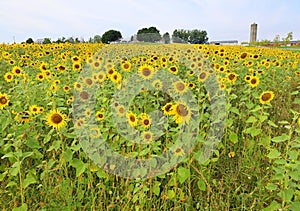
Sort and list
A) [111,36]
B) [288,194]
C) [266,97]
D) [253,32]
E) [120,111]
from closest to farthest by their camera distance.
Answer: [288,194] < [120,111] < [266,97] < [111,36] < [253,32]

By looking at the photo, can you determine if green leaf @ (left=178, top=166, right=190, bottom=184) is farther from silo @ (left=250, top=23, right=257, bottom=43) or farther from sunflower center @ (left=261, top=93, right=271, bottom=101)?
silo @ (left=250, top=23, right=257, bottom=43)

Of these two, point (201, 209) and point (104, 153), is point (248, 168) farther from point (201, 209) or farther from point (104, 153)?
point (104, 153)

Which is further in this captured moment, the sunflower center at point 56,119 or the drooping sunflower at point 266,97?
the drooping sunflower at point 266,97

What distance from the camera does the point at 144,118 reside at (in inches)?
78.2

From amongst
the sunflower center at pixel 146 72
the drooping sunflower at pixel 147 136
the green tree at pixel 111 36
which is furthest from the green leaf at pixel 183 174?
the green tree at pixel 111 36

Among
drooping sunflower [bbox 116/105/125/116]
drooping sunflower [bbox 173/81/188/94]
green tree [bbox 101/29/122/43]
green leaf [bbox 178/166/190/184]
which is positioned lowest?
green leaf [bbox 178/166/190/184]

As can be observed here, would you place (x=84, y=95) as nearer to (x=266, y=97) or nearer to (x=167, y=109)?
(x=167, y=109)

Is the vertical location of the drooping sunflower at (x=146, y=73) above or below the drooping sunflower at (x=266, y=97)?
above

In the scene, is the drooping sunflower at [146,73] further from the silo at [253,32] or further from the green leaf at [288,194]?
the silo at [253,32]

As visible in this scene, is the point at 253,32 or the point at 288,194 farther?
the point at 253,32

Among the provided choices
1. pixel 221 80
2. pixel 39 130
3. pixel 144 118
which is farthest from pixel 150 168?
pixel 221 80

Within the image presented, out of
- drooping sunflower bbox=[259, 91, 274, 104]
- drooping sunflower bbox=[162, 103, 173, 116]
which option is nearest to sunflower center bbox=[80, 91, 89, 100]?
drooping sunflower bbox=[162, 103, 173, 116]

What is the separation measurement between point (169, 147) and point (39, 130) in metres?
1.26

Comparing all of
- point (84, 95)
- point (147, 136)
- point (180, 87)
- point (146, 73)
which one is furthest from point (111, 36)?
point (147, 136)
